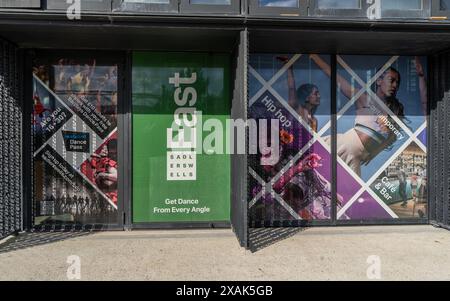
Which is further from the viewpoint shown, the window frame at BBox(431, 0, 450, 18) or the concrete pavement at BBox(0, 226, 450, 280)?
the window frame at BBox(431, 0, 450, 18)

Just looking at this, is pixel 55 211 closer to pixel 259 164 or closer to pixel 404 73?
pixel 259 164

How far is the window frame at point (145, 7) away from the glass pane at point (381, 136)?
2.89 metres

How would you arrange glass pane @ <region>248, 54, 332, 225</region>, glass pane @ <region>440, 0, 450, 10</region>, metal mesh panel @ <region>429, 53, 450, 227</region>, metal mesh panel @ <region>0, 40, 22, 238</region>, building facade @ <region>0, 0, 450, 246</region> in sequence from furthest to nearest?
glass pane @ <region>248, 54, 332, 225</region> → metal mesh panel @ <region>429, 53, 450, 227</region> → building facade @ <region>0, 0, 450, 246</region> → metal mesh panel @ <region>0, 40, 22, 238</region> → glass pane @ <region>440, 0, 450, 10</region>

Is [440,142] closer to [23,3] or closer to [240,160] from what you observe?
[240,160]

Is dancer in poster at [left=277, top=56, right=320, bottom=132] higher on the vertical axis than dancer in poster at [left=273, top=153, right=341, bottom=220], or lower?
higher

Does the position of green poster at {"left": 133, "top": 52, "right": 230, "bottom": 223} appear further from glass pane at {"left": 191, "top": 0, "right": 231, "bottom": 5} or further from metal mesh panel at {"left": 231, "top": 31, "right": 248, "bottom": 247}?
glass pane at {"left": 191, "top": 0, "right": 231, "bottom": 5}

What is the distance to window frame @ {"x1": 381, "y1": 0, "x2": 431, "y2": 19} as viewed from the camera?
15.7 ft

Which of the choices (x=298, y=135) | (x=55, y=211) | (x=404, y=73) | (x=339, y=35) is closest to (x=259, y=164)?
(x=298, y=135)

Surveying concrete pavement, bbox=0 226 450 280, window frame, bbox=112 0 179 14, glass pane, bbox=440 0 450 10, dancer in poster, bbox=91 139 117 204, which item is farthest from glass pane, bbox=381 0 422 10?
dancer in poster, bbox=91 139 117 204

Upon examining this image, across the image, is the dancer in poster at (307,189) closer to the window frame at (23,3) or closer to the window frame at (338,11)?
the window frame at (338,11)

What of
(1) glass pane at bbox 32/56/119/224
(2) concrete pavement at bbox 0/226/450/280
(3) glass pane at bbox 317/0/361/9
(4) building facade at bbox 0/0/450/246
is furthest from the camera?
(1) glass pane at bbox 32/56/119/224

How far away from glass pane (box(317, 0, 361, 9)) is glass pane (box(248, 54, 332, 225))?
1.15 meters

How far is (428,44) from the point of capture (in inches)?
211
